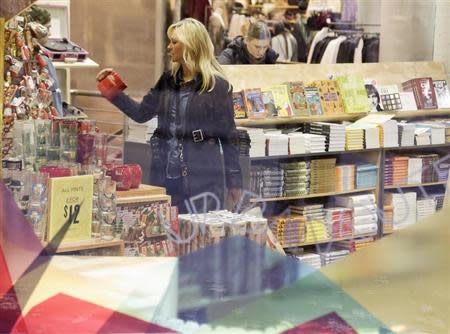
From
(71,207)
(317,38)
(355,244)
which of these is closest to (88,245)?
(71,207)

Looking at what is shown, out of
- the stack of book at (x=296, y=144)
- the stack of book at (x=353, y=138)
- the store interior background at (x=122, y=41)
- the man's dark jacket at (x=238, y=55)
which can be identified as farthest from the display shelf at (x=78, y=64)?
the stack of book at (x=353, y=138)

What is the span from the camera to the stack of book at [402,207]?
2728 millimetres

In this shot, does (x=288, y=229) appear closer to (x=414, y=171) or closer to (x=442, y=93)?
(x=414, y=171)

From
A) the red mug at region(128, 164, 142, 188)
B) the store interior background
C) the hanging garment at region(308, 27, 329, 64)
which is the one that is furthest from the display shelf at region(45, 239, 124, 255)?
the hanging garment at region(308, 27, 329, 64)

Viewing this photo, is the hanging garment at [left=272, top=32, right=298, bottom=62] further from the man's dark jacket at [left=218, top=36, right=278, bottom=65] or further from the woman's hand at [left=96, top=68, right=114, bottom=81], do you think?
the woman's hand at [left=96, top=68, right=114, bottom=81]

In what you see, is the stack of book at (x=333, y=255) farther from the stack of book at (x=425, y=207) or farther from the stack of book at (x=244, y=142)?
the stack of book at (x=244, y=142)

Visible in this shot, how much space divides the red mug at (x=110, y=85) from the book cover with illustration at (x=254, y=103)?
0.38 meters

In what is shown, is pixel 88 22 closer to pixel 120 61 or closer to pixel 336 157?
pixel 120 61

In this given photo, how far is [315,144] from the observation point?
283 cm

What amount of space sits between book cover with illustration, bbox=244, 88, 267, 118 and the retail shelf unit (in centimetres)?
1

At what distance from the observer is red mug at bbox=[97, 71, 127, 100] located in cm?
257

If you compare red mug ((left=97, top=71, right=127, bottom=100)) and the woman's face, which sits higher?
the woman's face

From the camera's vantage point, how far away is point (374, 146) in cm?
284

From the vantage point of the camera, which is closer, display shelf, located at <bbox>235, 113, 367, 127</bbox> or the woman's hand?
the woman's hand
